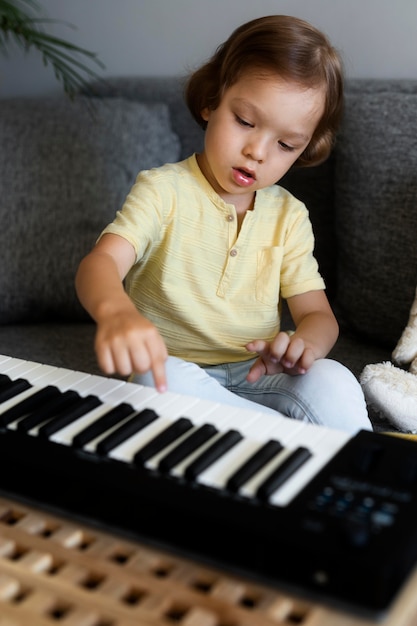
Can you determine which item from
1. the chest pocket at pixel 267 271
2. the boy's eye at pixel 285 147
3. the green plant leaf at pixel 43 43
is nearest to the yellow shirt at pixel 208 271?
the chest pocket at pixel 267 271

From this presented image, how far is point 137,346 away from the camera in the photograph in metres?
0.89

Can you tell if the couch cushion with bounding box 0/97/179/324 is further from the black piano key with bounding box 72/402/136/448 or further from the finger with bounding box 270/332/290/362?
the black piano key with bounding box 72/402/136/448

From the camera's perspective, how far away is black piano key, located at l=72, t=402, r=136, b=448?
85 cm

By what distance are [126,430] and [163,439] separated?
0.13 feet

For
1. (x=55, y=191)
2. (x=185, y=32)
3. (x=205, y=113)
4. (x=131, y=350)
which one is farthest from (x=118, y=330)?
(x=185, y=32)

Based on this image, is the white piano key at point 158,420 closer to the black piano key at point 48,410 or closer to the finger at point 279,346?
the black piano key at point 48,410

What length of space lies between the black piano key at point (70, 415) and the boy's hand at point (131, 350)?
2.3 inches

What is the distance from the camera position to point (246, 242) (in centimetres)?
144

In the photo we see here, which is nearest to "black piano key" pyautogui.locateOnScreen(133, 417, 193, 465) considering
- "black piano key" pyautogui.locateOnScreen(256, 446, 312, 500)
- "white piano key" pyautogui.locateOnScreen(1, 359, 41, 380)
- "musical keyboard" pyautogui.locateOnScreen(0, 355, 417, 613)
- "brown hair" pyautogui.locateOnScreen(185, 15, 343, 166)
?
"musical keyboard" pyautogui.locateOnScreen(0, 355, 417, 613)

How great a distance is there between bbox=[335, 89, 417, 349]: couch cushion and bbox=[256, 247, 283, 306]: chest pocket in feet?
0.92

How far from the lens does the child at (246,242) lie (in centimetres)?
125

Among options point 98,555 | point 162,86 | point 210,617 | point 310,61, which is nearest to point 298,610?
point 210,617

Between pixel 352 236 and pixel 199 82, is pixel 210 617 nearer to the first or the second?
pixel 199 82

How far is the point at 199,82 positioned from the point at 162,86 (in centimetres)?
60
